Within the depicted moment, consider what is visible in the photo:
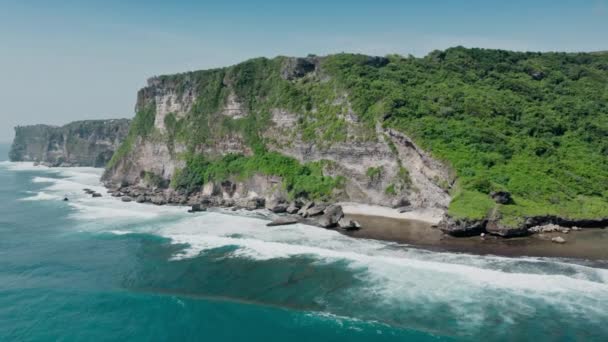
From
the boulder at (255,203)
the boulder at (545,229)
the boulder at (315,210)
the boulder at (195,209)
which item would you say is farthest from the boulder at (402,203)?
the boulder at (195,209)

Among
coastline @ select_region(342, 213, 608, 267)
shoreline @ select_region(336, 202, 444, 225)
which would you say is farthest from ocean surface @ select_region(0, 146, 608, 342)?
shoreline @ select_region(336, 202, 444, 225)

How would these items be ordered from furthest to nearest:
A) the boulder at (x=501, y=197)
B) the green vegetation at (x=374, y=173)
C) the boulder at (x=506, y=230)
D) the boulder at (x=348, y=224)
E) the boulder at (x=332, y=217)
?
the green vegetation at (x=374, y=173)
the boulder at (x=332, y=217)
the boulder at (x=348, y=224)
the boulder at (x=501, y=197)
the boulder at (x=506, y=230)

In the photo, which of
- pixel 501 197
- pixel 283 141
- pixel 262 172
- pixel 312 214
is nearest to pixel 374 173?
pixel 312 214

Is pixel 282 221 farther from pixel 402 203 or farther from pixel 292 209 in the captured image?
pixel 402 203

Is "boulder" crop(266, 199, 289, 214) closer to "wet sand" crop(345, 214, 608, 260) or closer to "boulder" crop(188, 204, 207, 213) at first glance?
"boulder" crop(188, 204, 207, 213)

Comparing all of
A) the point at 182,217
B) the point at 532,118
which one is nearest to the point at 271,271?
the point at 182,217

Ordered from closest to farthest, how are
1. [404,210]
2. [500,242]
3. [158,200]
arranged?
[500,242] < [404,210] < [158,200]

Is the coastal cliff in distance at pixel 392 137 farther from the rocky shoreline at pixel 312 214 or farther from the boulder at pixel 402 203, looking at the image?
the rocky shoreline at pixel 312 214
